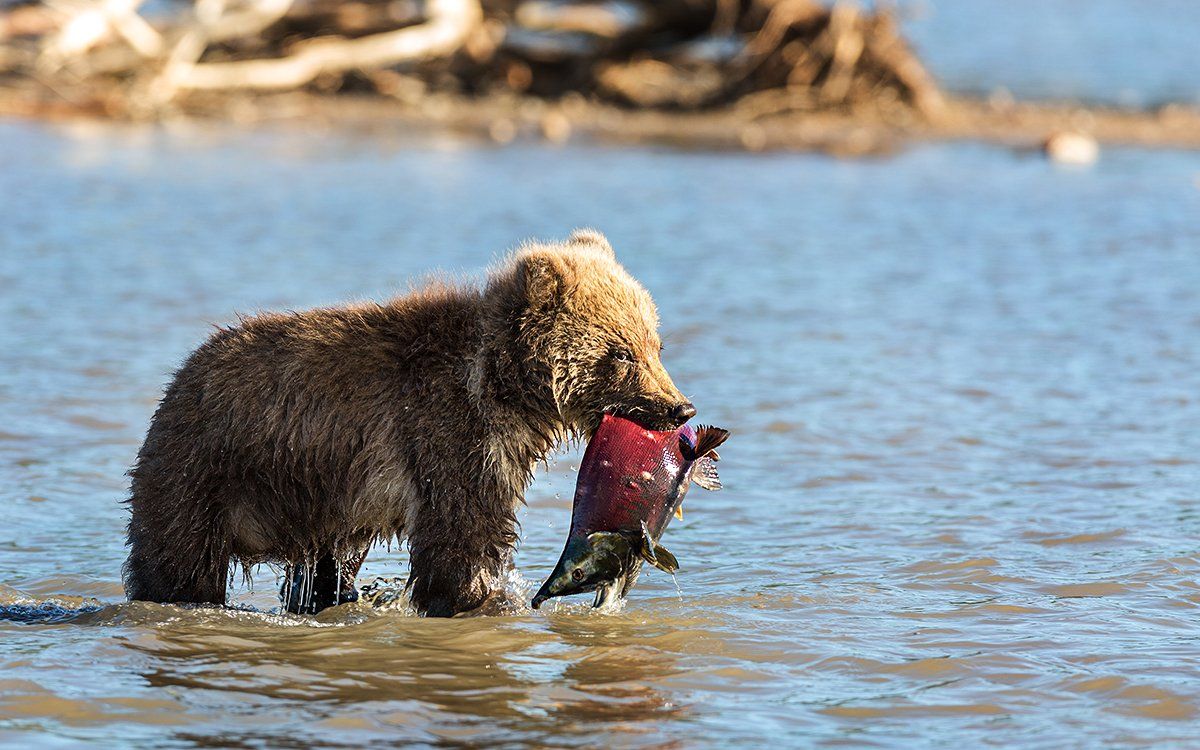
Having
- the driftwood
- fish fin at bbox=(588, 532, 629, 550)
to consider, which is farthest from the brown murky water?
the driftwood

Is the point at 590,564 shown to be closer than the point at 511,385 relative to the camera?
Yes

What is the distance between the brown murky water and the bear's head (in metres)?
0.86

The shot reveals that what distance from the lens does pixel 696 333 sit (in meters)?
11.3

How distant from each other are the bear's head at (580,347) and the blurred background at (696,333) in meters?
0.87

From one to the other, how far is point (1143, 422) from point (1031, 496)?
5.08ft

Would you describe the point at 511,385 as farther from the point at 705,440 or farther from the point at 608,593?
the point at 608,593

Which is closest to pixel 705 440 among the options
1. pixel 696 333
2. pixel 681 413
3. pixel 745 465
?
pixel 681 413

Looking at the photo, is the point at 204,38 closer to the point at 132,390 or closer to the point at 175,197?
the point at 175,197

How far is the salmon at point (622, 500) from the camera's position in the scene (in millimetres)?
5785

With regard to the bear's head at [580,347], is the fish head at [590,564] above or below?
below

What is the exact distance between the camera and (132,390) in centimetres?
958

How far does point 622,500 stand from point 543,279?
886 mm

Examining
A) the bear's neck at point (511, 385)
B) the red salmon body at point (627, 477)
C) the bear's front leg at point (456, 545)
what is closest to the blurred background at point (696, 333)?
the bear's front leg at point (456, 545)

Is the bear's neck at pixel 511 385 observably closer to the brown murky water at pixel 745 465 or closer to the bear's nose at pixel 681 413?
the bear's nose at pixel 681 413
